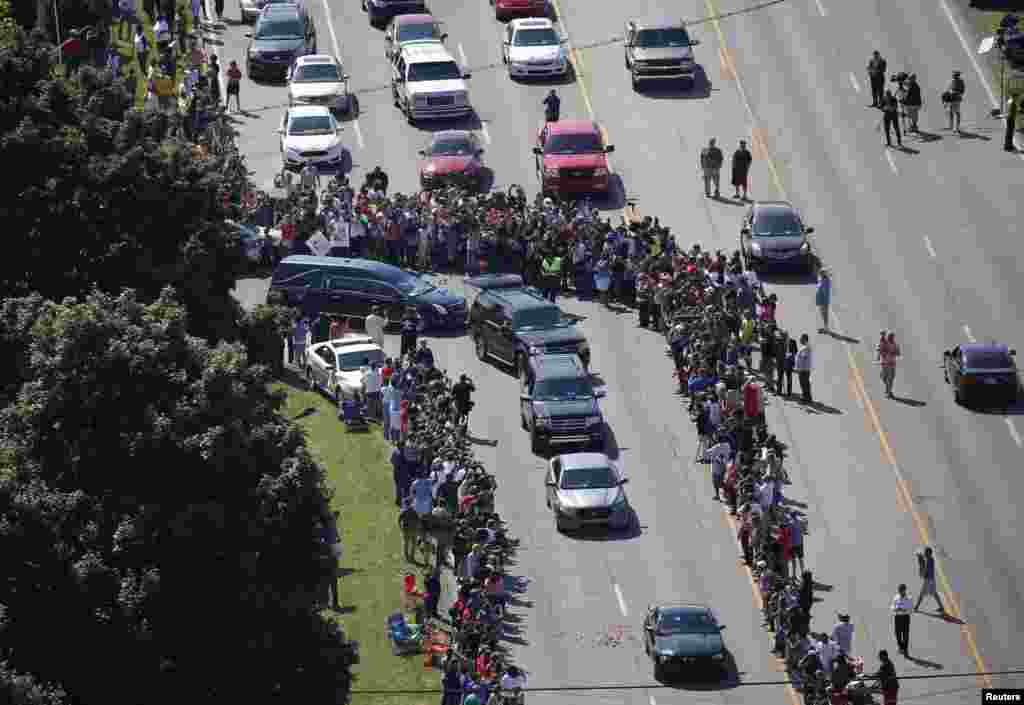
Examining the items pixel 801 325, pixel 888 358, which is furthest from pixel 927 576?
pixel 801 325

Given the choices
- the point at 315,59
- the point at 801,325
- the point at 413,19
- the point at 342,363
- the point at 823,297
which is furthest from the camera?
the point at 413,19

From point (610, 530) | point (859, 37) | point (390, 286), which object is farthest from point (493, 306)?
point (859, 37)

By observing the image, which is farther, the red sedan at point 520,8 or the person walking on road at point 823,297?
the red sedan at point 520,8

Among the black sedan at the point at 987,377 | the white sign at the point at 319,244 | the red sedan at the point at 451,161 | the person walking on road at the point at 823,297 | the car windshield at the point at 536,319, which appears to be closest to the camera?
the black sedan at the point at 987,377

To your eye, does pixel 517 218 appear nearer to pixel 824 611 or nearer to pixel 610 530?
pixel 610 530

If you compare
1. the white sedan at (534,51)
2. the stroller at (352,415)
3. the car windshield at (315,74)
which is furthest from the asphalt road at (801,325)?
the stroller at (352,415)

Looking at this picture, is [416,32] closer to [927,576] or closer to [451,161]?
[451,161]

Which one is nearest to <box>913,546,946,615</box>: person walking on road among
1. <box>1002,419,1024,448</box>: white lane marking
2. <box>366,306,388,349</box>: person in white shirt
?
<box>1002,419,1024,448</box>: white lane marking

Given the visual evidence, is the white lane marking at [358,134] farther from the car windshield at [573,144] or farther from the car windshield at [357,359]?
the car windshield at [357,359]
